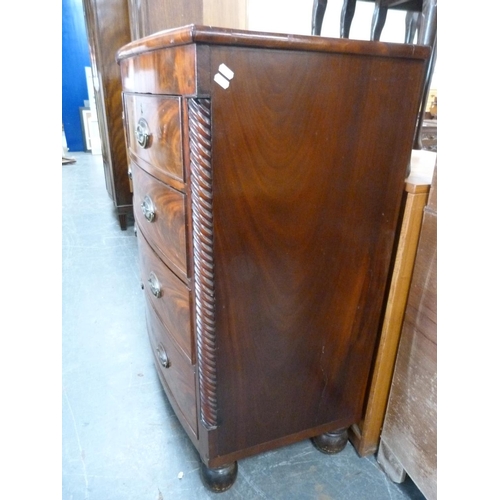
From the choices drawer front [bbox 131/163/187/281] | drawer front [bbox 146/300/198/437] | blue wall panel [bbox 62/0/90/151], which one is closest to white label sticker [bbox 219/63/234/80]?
drawer front [bbox 131/163/187/281]

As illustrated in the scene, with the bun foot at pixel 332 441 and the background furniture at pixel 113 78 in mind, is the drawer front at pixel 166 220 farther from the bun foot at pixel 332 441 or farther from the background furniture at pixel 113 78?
the background furniture at pixel 113 78

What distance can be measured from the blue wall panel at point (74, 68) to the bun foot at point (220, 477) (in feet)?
16.5

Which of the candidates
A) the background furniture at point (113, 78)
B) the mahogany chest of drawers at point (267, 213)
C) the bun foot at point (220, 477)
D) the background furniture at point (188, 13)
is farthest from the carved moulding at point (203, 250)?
the background furniture at point (113, 78)

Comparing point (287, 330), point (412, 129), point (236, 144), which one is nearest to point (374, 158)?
point (412, 129)

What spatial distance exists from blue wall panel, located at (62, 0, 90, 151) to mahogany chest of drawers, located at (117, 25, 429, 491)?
462cm

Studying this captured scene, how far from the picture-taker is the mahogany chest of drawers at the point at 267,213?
1.87 feet

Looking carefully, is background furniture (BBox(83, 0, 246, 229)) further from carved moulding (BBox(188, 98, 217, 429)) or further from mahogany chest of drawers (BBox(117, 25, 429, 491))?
carved moulding (BBox(188, 98, 217, 429))

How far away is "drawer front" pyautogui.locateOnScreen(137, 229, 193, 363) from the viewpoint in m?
0.75

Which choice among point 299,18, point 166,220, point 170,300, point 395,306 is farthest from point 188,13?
point 395,306

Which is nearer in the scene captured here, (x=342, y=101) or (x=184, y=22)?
(x=342, y=101)

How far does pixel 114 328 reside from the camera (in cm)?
147
